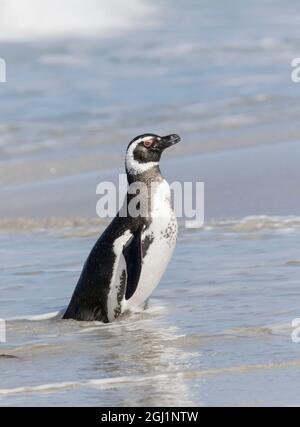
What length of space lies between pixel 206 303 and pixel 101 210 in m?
2.84

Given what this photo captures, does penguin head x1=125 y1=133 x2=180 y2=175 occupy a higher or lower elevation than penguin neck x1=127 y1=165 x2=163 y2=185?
higher

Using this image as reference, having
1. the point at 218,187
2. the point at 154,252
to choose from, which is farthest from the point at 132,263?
the point at 218,187

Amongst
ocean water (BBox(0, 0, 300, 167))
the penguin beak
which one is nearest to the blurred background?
ocean water (BBox(0, 0, 300, 167))

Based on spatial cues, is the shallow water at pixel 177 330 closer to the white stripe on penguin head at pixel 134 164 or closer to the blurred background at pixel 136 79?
the white stripe on penguin head at pixel 134 164

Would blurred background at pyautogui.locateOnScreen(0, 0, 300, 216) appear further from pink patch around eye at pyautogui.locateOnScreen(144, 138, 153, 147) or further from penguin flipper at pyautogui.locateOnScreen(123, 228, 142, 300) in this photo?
penguin flipper at pyautogui.locateOnScreen(123, 228, 142, 300)

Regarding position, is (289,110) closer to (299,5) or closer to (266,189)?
(266,189)

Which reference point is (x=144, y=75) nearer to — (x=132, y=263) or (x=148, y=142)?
(x=148, y=142)

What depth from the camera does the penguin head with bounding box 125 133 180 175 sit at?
6590 mm

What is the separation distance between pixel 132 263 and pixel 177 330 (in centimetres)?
53

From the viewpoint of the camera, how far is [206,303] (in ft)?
20.3

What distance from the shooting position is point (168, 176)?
980cm

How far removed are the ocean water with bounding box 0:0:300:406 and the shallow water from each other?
0.01 meters

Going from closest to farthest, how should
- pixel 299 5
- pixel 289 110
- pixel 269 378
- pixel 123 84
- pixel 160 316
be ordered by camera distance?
pixel 269 378
pixel 160 316
pixel 289 110
pixel 123 84
pixel 299 5
